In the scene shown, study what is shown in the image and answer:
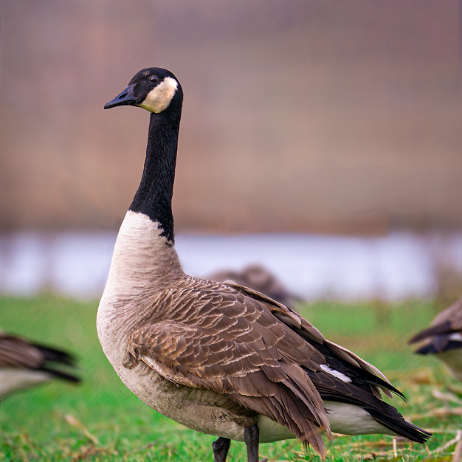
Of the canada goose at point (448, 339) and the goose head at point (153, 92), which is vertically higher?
the goose head at point (153, 92)

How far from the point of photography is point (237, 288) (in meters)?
3.13

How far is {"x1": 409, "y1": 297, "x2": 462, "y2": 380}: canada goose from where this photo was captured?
4066 mm

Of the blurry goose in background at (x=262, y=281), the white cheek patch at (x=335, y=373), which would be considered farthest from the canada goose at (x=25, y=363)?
the blurry goose in background at (x=262, y=281)

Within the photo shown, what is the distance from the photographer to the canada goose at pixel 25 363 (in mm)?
4523

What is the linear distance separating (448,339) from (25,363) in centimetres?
293

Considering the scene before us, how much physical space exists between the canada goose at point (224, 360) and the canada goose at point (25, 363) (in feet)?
6.06

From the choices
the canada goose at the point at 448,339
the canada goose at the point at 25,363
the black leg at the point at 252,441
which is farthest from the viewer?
the canada goose at the point at 25,363

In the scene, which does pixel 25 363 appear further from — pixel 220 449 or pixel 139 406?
pixel 220 449

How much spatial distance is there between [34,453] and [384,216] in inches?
251

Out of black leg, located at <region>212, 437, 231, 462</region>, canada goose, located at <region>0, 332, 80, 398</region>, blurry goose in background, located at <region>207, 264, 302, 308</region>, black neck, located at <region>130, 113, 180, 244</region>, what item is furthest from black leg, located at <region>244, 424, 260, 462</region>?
blurry goose in background, located at <region>207, 264, 302, 308</region>

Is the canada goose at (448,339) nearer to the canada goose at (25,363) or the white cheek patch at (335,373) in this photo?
the white cheek patch at (335,373)

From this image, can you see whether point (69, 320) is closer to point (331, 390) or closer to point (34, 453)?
point (34, 453)

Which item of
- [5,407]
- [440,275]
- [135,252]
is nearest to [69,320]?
[5,407]

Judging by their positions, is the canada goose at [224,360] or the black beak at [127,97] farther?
the black beak at [127,97]
